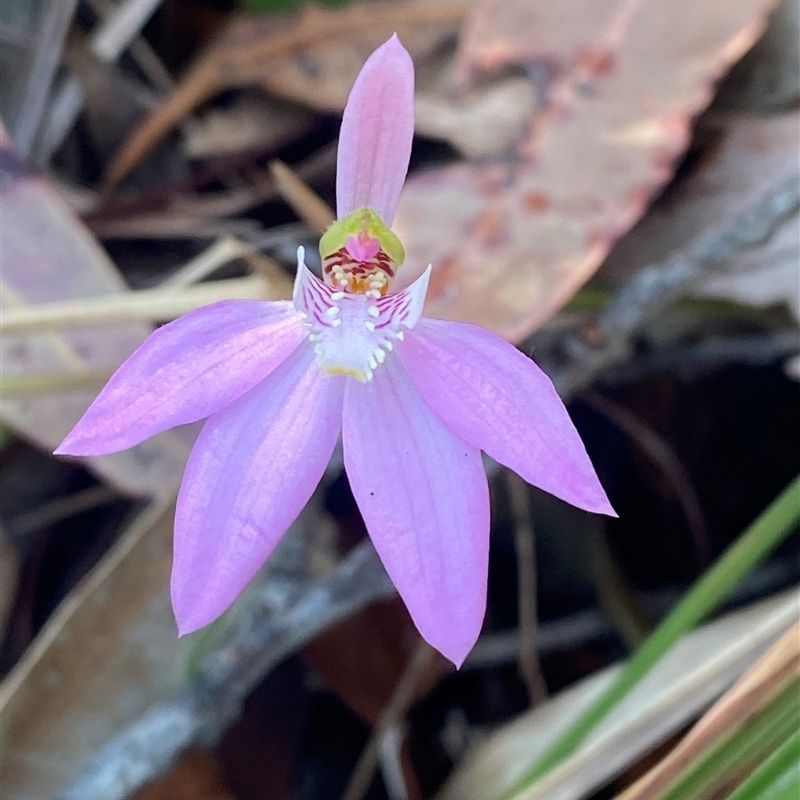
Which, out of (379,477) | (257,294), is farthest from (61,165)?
(379,477)

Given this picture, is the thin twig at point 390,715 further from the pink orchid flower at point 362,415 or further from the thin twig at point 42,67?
the thin twig at point 42,67

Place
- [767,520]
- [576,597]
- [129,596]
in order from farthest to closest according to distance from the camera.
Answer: [576,597], [129,596], [767,520]

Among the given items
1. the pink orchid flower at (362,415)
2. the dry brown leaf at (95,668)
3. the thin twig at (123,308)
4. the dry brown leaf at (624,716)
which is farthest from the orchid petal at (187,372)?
the dry brown leaf at (624,716)

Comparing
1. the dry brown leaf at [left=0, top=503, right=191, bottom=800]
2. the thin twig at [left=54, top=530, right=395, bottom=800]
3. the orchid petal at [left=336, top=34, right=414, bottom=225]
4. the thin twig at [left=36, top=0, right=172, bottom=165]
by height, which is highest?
the thin twig at [left=36, top=0, right=172, bottom=165]

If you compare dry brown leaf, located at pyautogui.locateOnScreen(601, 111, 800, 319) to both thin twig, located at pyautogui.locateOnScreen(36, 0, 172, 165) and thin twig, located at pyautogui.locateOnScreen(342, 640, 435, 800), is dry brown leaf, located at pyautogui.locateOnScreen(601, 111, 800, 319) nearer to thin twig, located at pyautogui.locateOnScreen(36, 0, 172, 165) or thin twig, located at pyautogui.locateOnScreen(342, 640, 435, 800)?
thin twig, located at pyautogui.locateOnScreen(342, 640, 435, 800)

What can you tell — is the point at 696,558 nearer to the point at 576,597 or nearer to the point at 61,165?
the point at 576,597

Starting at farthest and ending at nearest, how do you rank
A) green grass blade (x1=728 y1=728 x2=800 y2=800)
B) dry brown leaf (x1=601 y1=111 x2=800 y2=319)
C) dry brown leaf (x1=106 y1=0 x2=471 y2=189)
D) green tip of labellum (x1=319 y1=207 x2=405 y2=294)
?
dry brown leaf (x1=106 y1=0 x2=471 y2=189) < dry brown leaf (x1=601 y1=111 x2=800 y2=319) < green tip of labellum (x1=319 y1=207 x2=405 y2=294) < green grass blade (x1=728 y1=728 x2=800 y2=800)

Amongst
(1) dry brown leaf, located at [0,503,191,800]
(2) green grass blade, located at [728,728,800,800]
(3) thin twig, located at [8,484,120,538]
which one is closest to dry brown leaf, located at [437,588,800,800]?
(2) green grass blade, located at [728,728,800,800]

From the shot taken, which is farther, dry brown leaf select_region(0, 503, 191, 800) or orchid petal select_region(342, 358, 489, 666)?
dry brown leaf select_region(0, 503, 191, 800)
